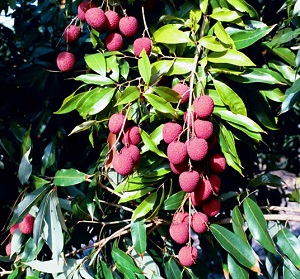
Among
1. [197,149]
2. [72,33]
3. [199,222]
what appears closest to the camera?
[197,149]

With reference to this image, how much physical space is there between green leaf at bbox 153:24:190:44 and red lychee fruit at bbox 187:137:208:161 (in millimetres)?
211

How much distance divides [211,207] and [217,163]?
9 centimetres

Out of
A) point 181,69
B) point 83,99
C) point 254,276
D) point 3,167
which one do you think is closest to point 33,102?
point 3,167

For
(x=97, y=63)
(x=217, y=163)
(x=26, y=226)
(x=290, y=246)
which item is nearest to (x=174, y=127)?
(x=217, y=163)

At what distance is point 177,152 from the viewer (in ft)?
2.48

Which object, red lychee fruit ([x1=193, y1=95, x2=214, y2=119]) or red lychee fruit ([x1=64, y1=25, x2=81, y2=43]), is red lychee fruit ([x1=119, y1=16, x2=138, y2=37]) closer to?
red lychee fruit ([x1=64, y1=25, x2=81, y2=43])

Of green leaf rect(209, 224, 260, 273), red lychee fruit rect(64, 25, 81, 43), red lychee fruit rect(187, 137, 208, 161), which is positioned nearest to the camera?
red lychee fruit rect(187, 137, 208, 161)

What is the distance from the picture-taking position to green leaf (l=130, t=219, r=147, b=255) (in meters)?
0.91

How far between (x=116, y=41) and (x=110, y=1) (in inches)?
3.5

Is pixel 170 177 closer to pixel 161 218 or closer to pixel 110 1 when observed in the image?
pixel 161 218

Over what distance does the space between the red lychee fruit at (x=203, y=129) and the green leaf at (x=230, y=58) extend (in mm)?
132

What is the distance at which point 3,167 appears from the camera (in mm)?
1191

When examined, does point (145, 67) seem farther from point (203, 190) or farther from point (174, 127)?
point (203, 190)

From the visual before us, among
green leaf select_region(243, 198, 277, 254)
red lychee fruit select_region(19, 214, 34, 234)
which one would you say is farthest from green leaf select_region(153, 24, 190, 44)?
red lychee fruit select_region(19, 214, 34, 234)
